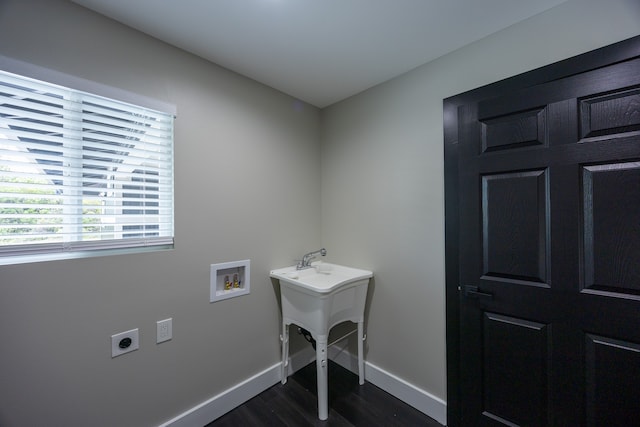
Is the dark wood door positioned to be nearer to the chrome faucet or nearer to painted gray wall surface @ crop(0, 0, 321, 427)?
the chrome faucet

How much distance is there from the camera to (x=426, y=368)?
1696 mm

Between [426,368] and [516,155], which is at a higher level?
[516,155]

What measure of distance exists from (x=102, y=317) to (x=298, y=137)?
6.00 ft

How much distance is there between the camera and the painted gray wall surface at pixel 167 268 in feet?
3.66

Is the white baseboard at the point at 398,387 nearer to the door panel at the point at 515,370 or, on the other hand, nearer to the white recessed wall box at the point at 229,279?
the door panel at the point at 515,370

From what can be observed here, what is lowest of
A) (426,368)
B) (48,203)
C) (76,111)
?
(426,368)

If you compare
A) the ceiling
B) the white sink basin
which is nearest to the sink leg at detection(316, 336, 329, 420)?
the white sink basin

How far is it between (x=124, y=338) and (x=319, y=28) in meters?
2.02

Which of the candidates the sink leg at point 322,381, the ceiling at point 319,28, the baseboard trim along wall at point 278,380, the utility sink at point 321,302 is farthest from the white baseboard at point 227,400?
the ceiling at point 319,28

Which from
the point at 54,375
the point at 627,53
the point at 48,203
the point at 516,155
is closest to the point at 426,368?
the point at 516,155

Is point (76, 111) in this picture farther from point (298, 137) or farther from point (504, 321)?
point (504, 321)

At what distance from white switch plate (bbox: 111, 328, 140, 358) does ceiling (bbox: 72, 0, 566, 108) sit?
169cm

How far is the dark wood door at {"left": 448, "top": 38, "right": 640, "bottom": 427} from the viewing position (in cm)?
106

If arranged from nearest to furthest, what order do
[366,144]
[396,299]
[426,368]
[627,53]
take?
[627,53], [426,368], [396,299], [366,144]
